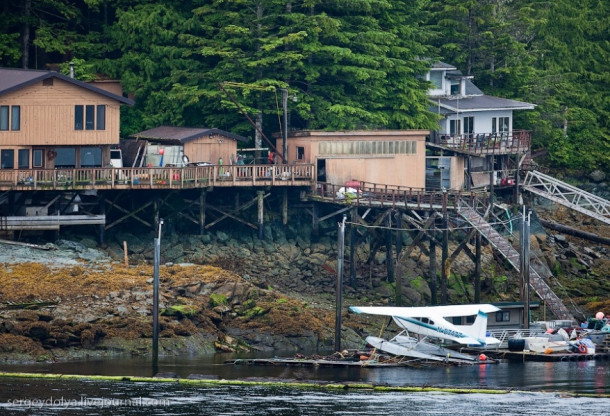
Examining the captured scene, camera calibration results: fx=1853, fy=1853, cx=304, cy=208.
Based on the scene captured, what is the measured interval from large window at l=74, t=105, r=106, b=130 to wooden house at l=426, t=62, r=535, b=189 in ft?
62.8

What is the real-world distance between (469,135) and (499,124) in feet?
11.2

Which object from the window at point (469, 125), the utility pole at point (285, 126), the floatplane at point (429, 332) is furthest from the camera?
the window at point (469, 125)

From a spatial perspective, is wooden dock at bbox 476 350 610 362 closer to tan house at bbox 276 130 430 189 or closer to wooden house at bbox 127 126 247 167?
tan house at bbox 276 130 430 189

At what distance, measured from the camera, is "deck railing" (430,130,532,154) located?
103 meters

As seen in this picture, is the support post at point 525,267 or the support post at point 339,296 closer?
the support post at point 339,296

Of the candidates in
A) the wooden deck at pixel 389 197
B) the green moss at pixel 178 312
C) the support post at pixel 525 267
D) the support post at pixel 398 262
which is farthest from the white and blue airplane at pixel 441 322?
the wooden deck at pixel 389 197

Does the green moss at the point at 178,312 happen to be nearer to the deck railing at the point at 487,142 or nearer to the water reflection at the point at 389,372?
the water reflection at the point at 389,372

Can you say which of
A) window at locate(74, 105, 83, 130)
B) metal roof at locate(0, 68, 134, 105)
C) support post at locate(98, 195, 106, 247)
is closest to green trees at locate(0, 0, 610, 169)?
metal roof at locate(0, 68, 134, 105)

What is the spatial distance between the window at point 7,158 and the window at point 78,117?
3725mm

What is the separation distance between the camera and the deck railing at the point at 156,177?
87000 millimetres

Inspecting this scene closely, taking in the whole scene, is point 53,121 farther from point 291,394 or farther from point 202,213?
point 291,394

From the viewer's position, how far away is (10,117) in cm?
8894

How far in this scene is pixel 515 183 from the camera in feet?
341

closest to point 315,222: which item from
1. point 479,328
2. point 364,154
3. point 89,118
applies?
point 364,154
